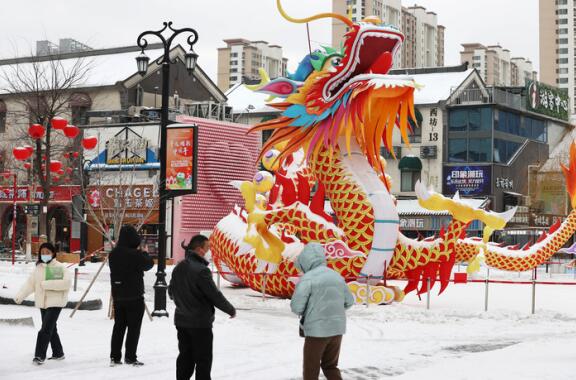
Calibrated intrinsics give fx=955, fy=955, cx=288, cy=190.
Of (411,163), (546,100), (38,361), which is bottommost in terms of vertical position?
(38,361)

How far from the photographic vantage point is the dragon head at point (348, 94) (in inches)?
756

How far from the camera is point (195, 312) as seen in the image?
8.73m

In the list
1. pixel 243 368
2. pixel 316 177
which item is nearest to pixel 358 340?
pixel 243 368

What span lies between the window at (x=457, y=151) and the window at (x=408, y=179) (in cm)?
196

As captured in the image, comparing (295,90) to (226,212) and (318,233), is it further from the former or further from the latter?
(226,212)

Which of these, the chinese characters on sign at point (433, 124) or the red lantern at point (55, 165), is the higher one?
the chinese characters on sign at point (433, 124)

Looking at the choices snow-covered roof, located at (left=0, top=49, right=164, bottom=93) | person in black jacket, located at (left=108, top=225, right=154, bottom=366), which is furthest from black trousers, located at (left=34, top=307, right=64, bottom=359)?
snow-covered roof, located at (left=0, top=49, right=164, bottom=93)

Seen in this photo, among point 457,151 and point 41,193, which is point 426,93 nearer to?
point 457,151

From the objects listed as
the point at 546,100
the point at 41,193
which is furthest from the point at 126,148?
the point at 546,100

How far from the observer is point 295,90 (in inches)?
814

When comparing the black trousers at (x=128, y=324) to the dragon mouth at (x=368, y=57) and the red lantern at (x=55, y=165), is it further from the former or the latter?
the red lantern at (x=55, y=165)

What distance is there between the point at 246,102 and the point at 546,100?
58.6 feet

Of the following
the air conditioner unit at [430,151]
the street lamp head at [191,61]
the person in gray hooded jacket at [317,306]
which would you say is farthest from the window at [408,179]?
the person in gray hooded jacket at [317,306]

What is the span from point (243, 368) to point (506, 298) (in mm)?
14209
